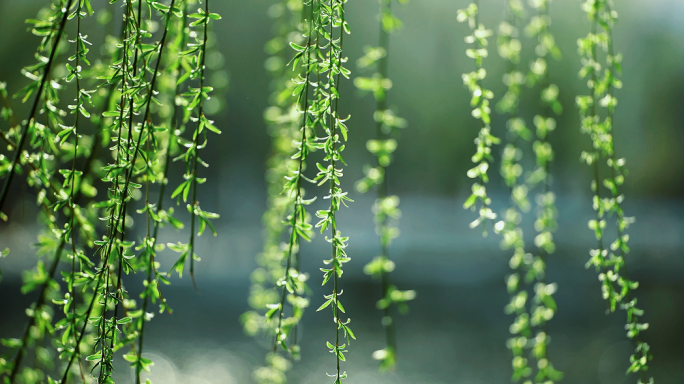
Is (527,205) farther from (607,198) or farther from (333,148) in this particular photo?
(333,148)

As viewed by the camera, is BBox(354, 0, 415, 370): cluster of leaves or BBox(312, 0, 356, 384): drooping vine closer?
BBox(312, 0, 356, 384): drooping vine

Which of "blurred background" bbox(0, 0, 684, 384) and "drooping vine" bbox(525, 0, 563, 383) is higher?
"blurred background" bbox(0, 0, 684, 384)

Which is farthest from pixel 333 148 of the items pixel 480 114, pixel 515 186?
pixel 515 186

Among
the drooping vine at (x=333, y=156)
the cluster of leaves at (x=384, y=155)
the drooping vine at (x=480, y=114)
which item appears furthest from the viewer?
the cluster of leaves at (x=384, y=155)

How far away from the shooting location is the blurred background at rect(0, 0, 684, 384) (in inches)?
126

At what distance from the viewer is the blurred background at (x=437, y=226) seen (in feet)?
10.5

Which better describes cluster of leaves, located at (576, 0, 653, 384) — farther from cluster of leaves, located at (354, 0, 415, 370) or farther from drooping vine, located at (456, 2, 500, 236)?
cluster of leaves, located at (354, 0, 415, 370)

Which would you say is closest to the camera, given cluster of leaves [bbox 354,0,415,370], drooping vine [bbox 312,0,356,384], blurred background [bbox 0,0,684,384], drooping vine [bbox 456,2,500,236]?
drooping vine [bbox 312,0,356,384]

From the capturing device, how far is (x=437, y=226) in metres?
5.69

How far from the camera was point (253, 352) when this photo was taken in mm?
3385

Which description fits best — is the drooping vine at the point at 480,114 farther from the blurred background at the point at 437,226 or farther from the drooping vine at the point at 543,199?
the blurred background at the point at 437,226

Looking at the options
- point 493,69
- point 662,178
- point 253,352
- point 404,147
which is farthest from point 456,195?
point 253,352

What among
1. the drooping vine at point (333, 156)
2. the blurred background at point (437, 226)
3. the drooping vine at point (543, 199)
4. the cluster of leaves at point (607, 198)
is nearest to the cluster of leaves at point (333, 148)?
the drooping vine at point (333, 156)

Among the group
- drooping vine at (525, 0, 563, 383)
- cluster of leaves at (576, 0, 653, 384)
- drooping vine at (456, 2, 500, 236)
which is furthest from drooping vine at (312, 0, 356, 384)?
drooping vine at (525, 0, 563, 383)
